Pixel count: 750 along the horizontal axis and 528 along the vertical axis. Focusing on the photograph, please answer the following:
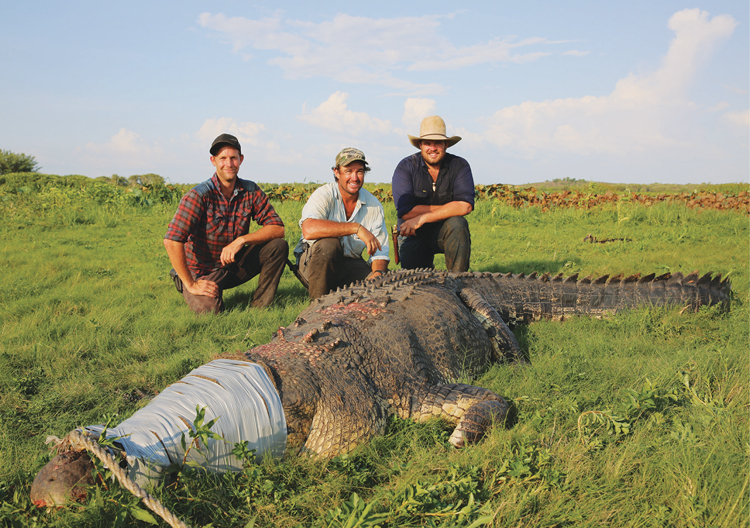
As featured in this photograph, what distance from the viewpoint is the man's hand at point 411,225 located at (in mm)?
6199

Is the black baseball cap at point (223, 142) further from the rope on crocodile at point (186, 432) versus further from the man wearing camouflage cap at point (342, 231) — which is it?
the rope on crocodile at point (186, 432)

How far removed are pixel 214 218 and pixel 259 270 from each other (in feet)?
2.78

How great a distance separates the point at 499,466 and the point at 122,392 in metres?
2.65

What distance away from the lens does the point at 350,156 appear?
5270 millimetres

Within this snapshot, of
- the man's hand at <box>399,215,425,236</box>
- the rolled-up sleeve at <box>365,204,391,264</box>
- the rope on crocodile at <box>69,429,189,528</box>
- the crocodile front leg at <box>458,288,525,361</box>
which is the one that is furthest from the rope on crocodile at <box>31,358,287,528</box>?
the man's hand at <box>399,215,425,236</box>

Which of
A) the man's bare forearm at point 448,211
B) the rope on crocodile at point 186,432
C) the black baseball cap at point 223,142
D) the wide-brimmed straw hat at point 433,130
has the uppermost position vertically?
the wide-brimmed straw hat at point 433,130

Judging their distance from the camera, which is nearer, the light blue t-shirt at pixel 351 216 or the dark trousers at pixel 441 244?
the light blue t-shirt at pixel 351 216

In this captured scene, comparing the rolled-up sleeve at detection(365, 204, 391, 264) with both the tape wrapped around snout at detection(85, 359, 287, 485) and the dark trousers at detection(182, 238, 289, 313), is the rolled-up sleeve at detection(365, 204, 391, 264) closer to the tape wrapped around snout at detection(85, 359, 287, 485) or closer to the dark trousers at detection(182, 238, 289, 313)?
the dark trousers at detection(182, 238, 289, 313)

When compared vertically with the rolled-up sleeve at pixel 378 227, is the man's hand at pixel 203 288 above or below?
below

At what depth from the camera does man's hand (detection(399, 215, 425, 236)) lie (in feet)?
20.3

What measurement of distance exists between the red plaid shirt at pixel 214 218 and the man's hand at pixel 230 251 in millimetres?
259

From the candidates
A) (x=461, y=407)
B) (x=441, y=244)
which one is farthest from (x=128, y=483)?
(x=441, y=244)

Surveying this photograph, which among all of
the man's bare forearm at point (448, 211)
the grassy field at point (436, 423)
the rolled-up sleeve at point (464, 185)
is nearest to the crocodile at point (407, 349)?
the grassy field at point (436, 423)

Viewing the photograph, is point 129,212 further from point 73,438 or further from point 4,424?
point 73,438
